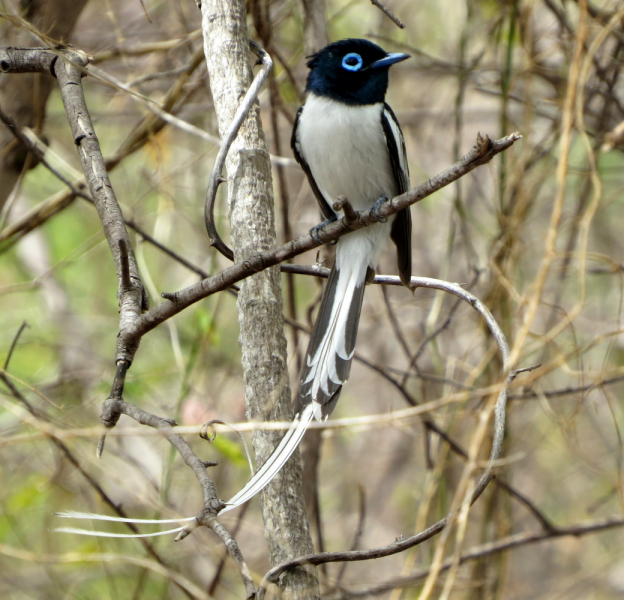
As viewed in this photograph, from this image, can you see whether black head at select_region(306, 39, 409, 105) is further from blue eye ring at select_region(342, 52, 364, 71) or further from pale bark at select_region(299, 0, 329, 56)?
pale bark at select_region(299, 0, 329, 56)

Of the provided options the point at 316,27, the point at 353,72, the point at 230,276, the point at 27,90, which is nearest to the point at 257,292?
the point at 230,276

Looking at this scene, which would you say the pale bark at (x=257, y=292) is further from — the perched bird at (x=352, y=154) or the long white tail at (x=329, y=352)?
the perched bird at (x=352, y=154)

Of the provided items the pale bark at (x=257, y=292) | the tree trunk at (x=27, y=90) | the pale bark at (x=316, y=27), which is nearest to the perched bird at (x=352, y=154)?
the pale bark at (x=316, y=27)

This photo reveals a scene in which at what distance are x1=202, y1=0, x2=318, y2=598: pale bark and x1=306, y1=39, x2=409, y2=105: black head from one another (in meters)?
0.75

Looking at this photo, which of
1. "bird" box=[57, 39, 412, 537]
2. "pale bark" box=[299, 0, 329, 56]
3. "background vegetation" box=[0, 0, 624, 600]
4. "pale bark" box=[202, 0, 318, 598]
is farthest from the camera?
"background vegetation" box=[0, 0, 624, 600]

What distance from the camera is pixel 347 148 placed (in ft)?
8.43

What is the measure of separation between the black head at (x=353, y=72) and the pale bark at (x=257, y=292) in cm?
75

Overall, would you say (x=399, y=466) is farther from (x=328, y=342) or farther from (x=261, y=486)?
(x=261, y=486)

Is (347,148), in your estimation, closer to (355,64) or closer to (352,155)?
(352,155)

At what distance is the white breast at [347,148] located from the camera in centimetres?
258

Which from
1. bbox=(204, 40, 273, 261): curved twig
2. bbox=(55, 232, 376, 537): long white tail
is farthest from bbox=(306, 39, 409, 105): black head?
bbox=(204, 40, 273, 261): curved twig

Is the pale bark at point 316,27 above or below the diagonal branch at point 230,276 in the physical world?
above

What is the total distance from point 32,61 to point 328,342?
1.24 meters

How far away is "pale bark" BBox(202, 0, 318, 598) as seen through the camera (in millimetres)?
1551
